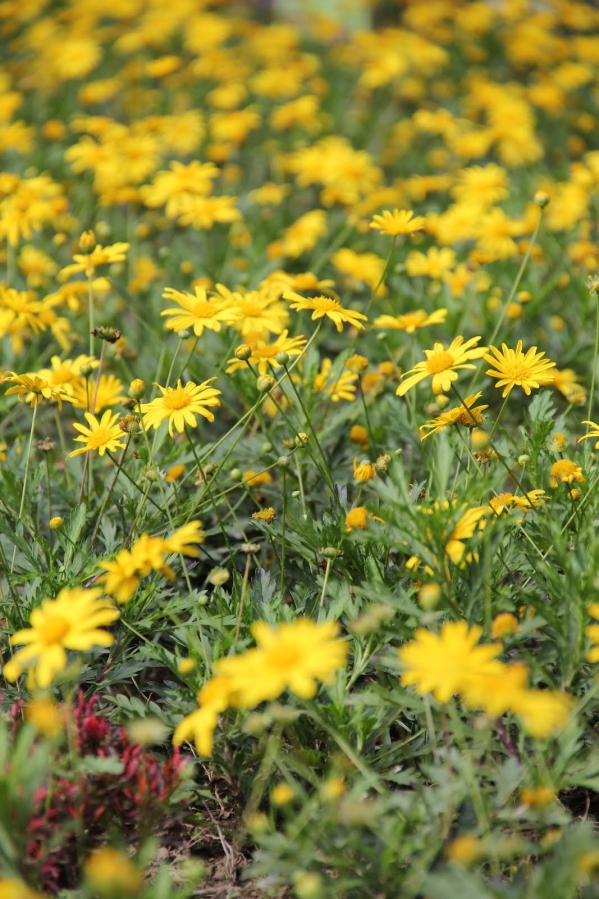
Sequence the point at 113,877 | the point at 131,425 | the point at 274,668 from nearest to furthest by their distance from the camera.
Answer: the point at 113,877 → the point at 274,668 → the point at 131,425

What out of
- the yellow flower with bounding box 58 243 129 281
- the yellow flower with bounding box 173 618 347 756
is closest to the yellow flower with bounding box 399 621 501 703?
the yellow flower with bounding box 173 618 347 756

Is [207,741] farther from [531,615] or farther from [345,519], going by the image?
[531,615]

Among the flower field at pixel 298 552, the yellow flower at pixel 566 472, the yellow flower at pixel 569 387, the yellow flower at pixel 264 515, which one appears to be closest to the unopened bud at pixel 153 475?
the flower field at pixel 298 552

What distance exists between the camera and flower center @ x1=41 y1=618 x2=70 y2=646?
1.60 m

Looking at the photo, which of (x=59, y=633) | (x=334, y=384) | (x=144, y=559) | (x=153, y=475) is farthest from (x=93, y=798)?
(x=334, y=384)

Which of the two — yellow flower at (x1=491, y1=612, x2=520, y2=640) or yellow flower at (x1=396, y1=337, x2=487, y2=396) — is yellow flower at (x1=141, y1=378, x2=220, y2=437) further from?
yellow flower at (x1=491, y1=612, x2=520, y2=640)

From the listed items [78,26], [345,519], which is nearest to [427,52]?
[78,26]

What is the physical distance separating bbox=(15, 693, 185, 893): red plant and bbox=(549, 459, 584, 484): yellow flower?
44.4 inches

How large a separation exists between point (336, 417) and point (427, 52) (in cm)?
464

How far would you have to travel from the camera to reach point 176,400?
6.82 feet

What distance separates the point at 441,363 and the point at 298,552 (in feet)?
2.07

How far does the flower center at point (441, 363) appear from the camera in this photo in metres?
2.15

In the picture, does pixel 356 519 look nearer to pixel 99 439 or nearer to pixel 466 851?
pixel 99 439

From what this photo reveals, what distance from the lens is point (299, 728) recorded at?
1873 mm
